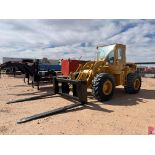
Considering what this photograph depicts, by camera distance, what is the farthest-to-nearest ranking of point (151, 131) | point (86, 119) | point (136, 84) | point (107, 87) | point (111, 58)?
point (136, 84)
point (111, 58)
point (107, 87)
point (86, 119)
point (151, 131)

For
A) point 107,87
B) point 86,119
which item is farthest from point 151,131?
point 107,87

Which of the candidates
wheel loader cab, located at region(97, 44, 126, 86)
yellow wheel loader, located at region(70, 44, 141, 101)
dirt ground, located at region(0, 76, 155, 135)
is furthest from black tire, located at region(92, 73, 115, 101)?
wheel loader cab, located at region(97, 44, 126, 86)

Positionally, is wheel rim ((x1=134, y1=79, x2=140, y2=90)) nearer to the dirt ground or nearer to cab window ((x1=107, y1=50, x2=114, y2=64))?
cab window ((x1=107, y1=50, x2=114, y2=64))

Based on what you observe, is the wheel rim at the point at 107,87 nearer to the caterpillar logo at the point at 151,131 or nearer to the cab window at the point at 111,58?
the cab window at the point at 111,58

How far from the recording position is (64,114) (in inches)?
228

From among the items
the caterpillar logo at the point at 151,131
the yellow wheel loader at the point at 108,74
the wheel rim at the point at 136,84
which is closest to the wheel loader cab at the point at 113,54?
the yellow wheel loader at the point at 108,74

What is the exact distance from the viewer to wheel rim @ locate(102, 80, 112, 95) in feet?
24.6

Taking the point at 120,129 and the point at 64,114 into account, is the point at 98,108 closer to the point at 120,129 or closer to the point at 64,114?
the point at 64,114

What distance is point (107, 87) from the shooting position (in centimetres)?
769

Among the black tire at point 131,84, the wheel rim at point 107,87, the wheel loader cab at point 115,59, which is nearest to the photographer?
the wheel rim at point 107,87

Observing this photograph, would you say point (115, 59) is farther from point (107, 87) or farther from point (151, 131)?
point (151, 131)

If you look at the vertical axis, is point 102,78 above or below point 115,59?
below

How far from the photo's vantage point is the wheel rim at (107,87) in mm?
7489

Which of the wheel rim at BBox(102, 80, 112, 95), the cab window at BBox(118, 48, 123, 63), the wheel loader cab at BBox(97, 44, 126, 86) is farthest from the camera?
the cab window at BBox(118, 48, 123, 63)
